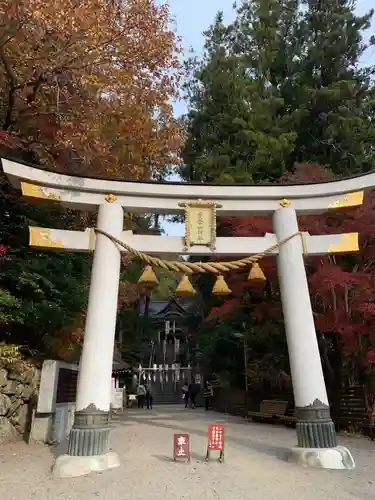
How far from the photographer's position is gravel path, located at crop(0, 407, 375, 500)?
4961 millimetres

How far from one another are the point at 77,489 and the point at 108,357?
→ 2.01m

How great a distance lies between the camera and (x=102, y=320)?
690cm

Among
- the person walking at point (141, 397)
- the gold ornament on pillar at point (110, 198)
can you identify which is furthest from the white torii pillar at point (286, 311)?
the person walking at point (141, 397)

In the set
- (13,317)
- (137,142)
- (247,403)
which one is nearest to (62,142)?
(137,142)

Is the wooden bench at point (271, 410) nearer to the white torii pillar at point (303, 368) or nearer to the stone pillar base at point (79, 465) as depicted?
the white torii pillar at point (303, 368)

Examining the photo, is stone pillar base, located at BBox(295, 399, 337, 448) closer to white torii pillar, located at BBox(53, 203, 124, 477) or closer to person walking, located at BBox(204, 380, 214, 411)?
white torii pillar, located at BBox(53, 203, 124, 477)

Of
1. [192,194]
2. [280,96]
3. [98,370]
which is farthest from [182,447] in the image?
[280,96]

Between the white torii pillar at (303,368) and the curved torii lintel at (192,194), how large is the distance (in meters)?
0.40

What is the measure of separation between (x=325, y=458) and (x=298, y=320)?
6.98ft

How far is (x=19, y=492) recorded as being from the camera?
16.9 feet

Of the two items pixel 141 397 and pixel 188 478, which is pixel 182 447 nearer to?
pixel 188 478

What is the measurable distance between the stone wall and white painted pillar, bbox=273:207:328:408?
5799 mm

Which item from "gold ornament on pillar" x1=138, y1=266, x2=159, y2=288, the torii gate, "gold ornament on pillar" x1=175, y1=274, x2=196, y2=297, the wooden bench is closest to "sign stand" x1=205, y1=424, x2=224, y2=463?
the torii gate

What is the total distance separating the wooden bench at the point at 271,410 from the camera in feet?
44.9
